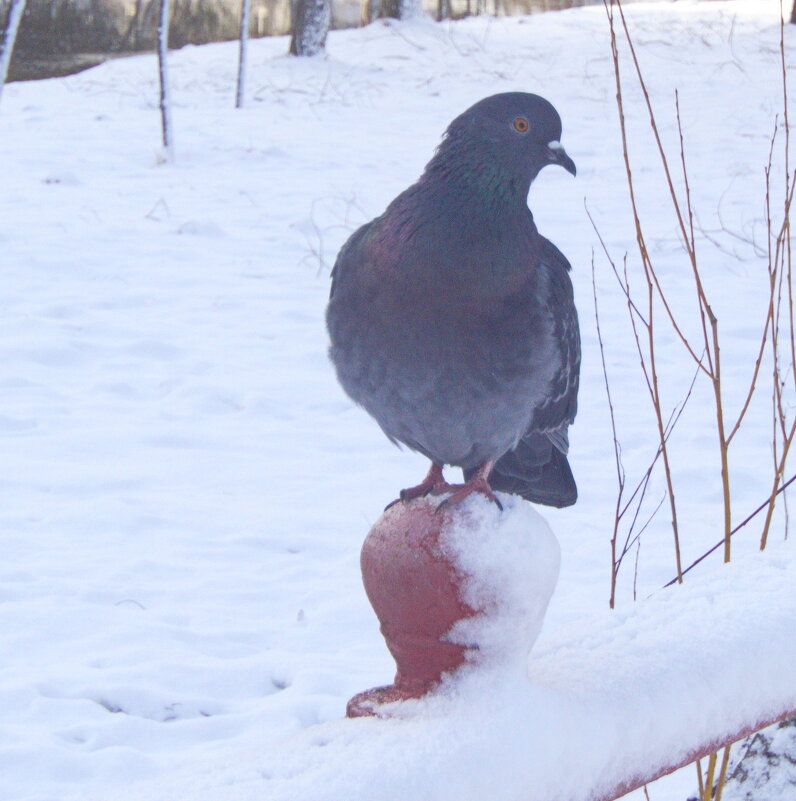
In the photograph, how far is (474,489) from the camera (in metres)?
1.90

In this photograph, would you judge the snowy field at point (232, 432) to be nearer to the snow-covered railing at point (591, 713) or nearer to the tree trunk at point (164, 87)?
the snow-covered railing at point (591, 713)

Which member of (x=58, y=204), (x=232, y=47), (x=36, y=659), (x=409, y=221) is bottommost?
(x=36, y=659)

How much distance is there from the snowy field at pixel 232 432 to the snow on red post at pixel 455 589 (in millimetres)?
124

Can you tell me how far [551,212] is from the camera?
307 inches

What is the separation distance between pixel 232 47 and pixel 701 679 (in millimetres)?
15589

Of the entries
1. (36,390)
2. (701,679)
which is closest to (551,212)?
(36,390)

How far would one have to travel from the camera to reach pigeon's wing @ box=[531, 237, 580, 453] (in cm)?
226

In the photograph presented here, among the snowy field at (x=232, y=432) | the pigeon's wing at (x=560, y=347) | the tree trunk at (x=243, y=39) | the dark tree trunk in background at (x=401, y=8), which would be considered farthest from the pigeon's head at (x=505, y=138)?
the dark tree trunk in background at (x=401, y=8)

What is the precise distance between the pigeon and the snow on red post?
2.00 ft

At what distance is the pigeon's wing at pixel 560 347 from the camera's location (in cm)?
226

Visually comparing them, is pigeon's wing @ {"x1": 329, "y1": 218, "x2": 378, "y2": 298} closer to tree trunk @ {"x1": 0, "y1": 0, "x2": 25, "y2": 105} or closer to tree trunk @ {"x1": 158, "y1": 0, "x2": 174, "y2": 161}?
tree trunk @ {"x1": 0, "y1": 0, "x2": 25, "y2": 105}

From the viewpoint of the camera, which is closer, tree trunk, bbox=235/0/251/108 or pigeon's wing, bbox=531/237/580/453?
pigeon's wing, bbox=531/237/580/453

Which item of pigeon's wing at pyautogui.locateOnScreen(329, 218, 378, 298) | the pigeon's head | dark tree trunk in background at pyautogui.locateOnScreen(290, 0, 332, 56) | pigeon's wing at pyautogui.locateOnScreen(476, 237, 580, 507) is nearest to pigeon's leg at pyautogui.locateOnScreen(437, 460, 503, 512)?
pigeon's wing at pyautogui.locateOnScreen(476, 237, 580, 507)

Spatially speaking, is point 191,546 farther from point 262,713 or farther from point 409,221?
point 409,221
